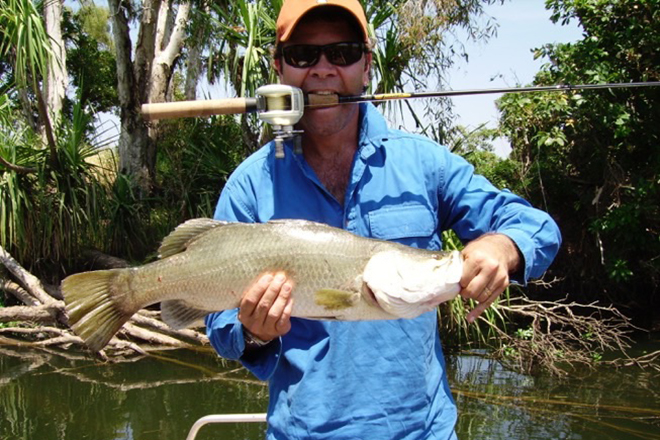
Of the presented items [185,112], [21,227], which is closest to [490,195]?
[185,112]

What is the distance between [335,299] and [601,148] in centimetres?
952

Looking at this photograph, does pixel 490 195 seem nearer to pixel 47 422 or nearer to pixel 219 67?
pixel 47 422

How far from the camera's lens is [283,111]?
239 centimetres

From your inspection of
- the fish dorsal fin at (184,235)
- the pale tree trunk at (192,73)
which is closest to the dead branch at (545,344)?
the fish dorsal fin at (184,235)

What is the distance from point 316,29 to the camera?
2508 millimetres

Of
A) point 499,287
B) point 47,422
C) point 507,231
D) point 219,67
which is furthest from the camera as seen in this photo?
point 219,67

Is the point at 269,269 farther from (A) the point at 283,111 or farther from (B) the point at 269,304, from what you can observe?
(A) the point at 283,111

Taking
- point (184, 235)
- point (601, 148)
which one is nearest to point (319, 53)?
point (184, 235)

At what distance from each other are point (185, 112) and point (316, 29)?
2.39 feet

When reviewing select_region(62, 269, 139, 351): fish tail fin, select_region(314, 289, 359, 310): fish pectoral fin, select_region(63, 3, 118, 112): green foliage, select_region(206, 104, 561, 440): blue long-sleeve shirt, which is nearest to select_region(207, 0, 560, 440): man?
select_region(206, 104, 561, 440): blue long-sleeve shirt

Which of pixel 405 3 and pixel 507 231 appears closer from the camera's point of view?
pixel 507 231

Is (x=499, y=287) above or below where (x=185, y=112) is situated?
below

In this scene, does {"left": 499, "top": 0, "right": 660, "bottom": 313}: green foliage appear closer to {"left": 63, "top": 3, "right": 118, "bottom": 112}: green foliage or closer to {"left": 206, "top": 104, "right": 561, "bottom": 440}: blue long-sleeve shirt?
{"left": 206, "top": 104, "right": 561, "bottom": 440}: blue long-sleeve shirt

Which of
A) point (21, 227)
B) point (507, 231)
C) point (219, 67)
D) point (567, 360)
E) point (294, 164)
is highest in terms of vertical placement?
point (219, 67)
